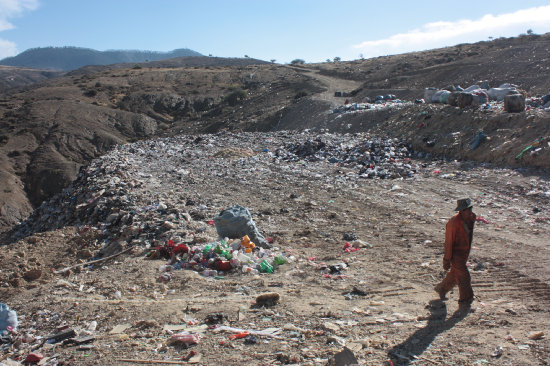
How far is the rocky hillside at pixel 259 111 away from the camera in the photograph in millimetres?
12391

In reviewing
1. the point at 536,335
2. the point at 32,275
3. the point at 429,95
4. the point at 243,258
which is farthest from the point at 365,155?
the point at 536,335

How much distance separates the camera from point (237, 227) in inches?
242

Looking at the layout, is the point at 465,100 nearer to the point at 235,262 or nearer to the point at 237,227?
the point at 237,227

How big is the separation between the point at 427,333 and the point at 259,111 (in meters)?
27.0

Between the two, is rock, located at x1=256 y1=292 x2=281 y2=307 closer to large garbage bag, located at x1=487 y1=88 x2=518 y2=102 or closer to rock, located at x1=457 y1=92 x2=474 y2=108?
rock, located at x1=457 y1=92 x2=474 y2=108

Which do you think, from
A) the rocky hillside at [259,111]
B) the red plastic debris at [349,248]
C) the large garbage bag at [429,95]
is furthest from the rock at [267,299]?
the large garbage bag at [429,95]

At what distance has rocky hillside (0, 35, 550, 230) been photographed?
12.4m

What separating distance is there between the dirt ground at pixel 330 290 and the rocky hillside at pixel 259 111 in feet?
10.6

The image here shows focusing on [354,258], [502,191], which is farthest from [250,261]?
[502,191]

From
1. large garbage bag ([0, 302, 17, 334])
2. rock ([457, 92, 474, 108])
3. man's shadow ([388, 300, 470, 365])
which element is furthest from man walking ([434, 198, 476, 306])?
rock ([457, 92, 474, 108])

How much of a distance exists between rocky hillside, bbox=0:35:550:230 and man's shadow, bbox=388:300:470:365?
719 cm

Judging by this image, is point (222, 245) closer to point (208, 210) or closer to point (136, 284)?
point (136, 284)

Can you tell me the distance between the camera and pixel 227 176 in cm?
1142

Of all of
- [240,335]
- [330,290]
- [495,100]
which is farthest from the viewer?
[495,100]
